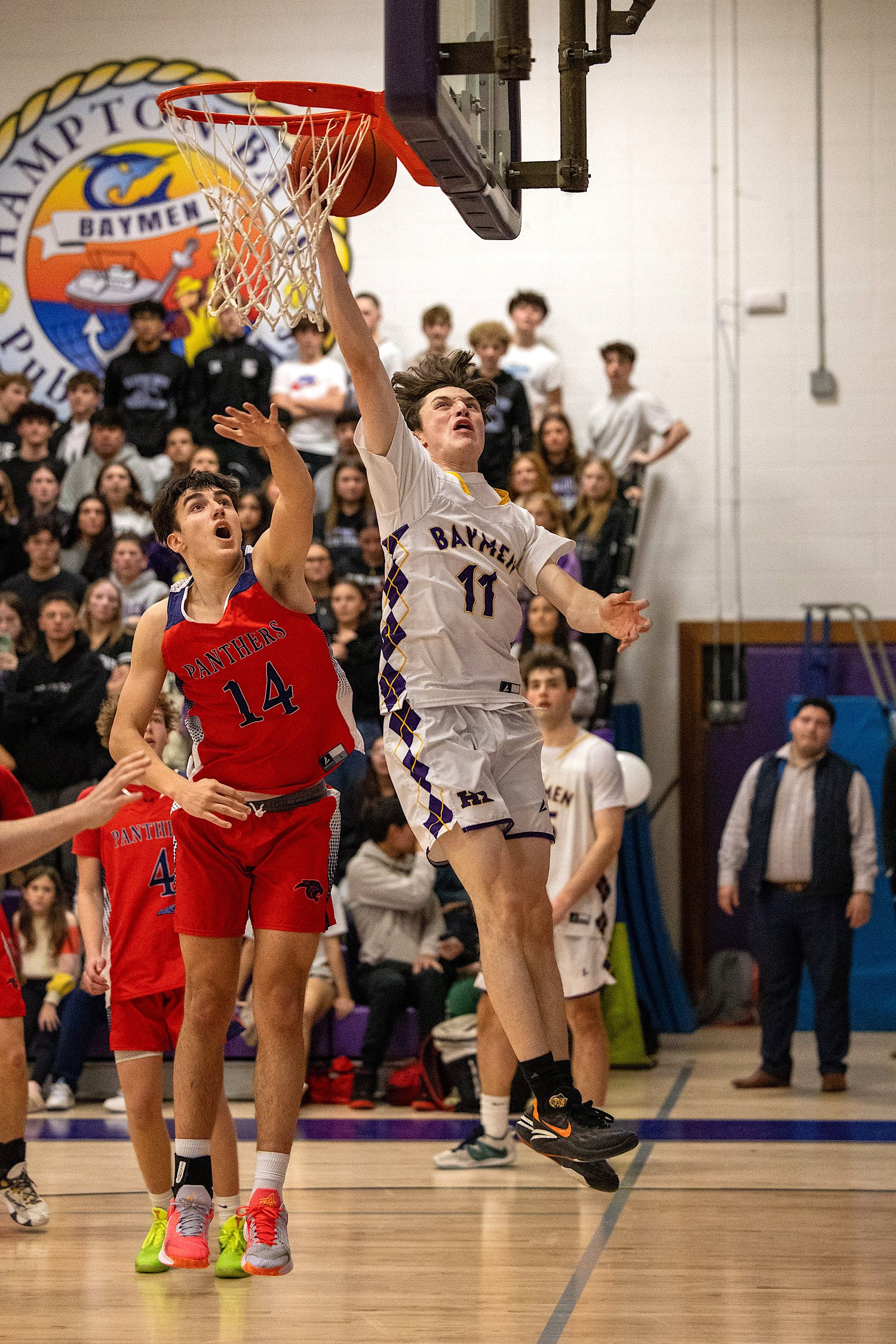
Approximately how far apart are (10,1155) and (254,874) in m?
2.04

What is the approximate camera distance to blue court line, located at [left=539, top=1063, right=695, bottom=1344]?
4.43 meters

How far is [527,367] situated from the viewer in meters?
12.4

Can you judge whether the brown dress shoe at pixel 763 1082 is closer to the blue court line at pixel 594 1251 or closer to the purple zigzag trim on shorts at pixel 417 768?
the blue court line at pixel 594 1251

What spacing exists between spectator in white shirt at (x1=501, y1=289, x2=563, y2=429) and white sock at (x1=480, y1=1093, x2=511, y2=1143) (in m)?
6.80

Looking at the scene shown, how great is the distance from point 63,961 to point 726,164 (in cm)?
848

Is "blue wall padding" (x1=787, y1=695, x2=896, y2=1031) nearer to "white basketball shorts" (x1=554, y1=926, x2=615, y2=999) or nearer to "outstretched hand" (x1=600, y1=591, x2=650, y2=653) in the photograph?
"white basketball shorts" (x1=554, y1=926, x2=615, y2=999)

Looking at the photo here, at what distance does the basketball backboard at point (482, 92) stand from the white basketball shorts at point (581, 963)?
3.24m

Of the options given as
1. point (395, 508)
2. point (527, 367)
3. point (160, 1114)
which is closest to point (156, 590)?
point (527, 367)

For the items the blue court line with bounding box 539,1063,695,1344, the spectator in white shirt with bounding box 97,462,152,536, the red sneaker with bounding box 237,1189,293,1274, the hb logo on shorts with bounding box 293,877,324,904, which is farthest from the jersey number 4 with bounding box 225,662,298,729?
the spectator in white shirt with bounding box 97,462,152,536

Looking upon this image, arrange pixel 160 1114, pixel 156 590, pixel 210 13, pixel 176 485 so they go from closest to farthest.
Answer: pixel 176 485, pixel 160 1114, pixel 156 590, pixel 210 13

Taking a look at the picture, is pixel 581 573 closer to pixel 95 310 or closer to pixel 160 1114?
pixel 95 310

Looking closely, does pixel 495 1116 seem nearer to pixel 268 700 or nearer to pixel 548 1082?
pixel 548 1082

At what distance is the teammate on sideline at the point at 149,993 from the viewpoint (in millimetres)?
5059

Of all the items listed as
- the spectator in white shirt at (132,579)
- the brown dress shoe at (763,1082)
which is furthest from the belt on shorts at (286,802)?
the spectator in white shirt at (132,579)
